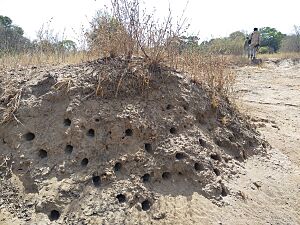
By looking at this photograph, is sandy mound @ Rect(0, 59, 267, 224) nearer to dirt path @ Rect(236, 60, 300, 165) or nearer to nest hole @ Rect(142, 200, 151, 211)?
nest hole @ Rect(142, 200, 151, 211)

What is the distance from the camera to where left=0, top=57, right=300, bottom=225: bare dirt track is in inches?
132

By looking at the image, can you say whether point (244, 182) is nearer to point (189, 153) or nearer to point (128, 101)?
point (189, 153)

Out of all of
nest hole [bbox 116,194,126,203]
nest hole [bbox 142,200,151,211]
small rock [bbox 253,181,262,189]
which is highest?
nest hole [bbox 116,194,126,203]

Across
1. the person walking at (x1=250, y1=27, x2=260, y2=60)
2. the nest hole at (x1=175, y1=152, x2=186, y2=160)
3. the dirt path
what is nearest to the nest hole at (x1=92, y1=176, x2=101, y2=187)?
the nest hole at (x1=175, y1=152, x2=186, y2=160)

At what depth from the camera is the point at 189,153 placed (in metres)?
3.88

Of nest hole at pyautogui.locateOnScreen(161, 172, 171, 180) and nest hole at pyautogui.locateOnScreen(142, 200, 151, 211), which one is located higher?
nest hole at pyautogui.locateOnScreen(161, 172, 171, 180)

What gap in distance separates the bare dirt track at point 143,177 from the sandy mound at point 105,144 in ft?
0.03

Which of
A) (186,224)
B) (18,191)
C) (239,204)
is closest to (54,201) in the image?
(18,191)

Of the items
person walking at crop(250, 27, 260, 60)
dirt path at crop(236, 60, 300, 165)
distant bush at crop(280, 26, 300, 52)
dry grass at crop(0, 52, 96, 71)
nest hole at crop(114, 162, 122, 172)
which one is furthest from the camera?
distant bush at crop(280, 26, 300, 52)

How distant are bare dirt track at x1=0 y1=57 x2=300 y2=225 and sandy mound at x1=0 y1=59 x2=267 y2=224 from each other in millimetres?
10

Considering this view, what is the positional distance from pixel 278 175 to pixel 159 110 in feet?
5.01

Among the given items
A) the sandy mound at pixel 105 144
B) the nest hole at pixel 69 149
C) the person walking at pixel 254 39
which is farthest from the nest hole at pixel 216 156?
the person walking at pixel 254 39

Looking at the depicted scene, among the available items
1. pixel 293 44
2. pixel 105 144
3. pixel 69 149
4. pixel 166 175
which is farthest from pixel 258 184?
pixel 293 44

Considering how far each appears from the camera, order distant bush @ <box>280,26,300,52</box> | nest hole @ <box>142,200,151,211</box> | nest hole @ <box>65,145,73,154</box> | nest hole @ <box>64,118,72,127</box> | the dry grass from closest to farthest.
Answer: nest hole @ <box>142,200,151,211</box>
nest hole @ <box>65,145,73,154</box>
nest hole @ <box>64,118,72,127</box>
the dry grass
distant bush @ <box>280,26,300,52</box>
